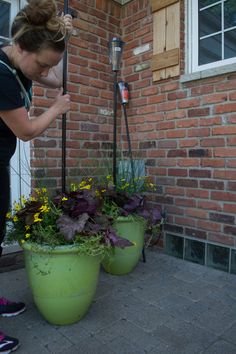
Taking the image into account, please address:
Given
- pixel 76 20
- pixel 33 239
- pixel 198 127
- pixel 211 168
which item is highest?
pixel 76 20

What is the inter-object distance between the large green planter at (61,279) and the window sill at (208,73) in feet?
5.54

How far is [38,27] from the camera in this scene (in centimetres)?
137

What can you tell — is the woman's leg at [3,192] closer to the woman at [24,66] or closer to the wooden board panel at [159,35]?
the woman at [24,66]

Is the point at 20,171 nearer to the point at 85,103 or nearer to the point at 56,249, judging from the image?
the point at 85,103

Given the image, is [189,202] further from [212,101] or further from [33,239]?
[33,239]

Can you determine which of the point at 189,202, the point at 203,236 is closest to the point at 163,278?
the point at 203,236

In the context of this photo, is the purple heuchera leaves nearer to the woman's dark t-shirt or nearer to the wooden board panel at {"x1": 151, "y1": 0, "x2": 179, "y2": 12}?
the woman's dark t-shirt

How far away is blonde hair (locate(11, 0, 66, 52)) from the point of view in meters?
1.36

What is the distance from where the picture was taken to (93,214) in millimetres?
1793

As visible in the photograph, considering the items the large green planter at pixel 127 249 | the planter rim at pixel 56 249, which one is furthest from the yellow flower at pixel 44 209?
the large green planter at pixel 127 249

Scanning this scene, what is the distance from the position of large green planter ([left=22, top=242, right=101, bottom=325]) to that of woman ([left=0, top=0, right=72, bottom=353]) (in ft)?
0.77

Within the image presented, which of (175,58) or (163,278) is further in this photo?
(175,58)

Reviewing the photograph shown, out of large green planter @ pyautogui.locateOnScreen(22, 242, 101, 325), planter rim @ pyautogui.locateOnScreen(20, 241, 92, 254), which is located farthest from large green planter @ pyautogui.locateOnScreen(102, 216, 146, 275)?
planter rim @ pyautogui.locateOnScreen(20, 241, 92, 254)

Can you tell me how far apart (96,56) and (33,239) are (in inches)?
82.6
